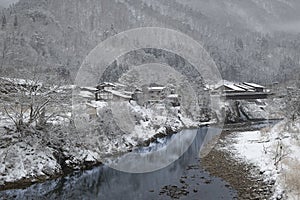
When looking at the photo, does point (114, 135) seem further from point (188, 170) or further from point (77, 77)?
point (77, 77)

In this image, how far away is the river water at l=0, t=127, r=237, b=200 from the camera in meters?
16.9

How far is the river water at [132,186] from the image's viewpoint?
1694 centimetres

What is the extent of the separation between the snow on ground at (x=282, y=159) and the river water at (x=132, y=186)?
2780mm

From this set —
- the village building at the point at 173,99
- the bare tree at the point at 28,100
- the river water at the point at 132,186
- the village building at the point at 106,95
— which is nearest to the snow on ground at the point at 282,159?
the river water at the point at 132,186

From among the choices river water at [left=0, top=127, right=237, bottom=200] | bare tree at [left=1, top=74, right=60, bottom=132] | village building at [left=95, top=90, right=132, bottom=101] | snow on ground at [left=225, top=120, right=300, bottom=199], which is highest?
village building at [left=95, top=90, right=132, bottom=101]

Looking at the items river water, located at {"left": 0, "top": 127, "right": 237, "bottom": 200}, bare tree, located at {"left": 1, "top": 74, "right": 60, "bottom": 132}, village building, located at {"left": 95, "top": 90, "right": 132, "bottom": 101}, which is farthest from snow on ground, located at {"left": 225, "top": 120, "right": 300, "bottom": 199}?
village building, located at {"left": 95, "top": 90, "right": 132, "bottom": 101}

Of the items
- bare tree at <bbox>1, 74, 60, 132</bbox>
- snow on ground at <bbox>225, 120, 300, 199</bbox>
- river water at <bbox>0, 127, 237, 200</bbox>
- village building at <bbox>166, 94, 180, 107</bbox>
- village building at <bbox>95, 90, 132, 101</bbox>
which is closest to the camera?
snow on ground at <bbox>225, 120, 300, 199</bbox>

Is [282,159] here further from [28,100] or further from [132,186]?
[28,100]

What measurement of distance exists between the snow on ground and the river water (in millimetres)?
2780

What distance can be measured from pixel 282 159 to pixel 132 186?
1043 centimetres

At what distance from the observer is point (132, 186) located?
19.0 metres

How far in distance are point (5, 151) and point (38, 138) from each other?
116 inches

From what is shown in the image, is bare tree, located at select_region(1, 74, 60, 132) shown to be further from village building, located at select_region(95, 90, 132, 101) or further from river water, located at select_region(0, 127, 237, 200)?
village building, located at select_region(95, 90, 132, 101)

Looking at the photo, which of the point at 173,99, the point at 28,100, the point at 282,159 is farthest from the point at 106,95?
the point at 282,159
